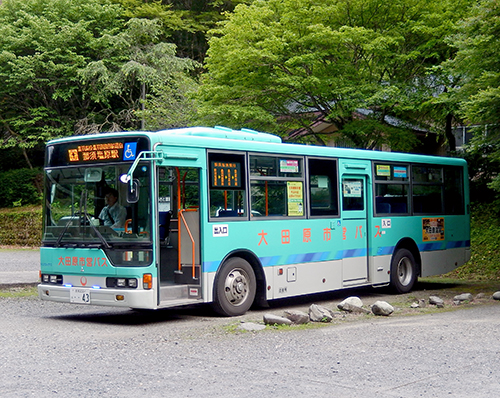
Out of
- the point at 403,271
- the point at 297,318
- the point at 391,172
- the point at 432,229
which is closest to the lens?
the point at 297,318

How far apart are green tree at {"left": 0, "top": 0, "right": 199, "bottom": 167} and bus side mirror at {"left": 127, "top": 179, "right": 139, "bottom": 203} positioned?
74.7ft

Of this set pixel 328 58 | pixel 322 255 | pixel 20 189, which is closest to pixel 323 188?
pixel 322 255

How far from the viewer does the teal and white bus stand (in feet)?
34.6

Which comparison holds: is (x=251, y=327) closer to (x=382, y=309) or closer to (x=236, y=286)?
(x=236, y=286)

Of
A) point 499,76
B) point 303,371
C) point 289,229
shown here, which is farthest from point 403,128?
point 303,371

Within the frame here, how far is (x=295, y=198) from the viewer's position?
1299cm

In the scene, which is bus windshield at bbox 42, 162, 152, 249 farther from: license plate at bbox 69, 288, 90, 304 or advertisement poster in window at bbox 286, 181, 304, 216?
advertisement poster in window at bbox 286, 181, 304, 216

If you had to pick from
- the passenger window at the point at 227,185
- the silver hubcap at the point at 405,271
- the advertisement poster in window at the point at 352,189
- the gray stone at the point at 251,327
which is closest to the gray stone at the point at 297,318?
the gray stone at the point at 251,327

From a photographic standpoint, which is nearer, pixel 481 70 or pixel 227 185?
pixel 227 185

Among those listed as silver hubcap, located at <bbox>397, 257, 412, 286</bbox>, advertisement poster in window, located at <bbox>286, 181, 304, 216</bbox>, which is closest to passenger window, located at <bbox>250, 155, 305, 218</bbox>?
advertisement poster in window, located at <bbox>286, 181, 304, 216</bbox>

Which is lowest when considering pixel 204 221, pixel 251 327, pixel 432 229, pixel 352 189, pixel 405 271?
pixel 251 327

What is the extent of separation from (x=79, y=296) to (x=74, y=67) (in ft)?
83.8

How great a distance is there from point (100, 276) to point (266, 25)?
12793mm

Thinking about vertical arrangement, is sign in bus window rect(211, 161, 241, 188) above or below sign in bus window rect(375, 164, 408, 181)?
below
